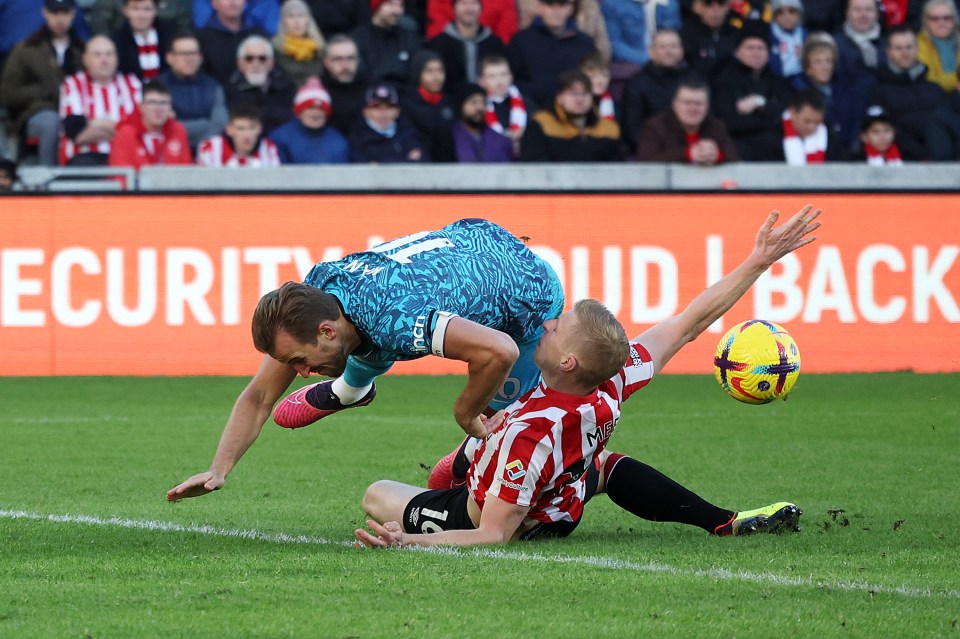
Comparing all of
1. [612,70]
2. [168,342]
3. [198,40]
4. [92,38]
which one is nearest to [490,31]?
[612,70]

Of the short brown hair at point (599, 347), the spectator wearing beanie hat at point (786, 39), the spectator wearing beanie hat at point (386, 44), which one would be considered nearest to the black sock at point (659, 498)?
the short brown hair at point (599, 347)

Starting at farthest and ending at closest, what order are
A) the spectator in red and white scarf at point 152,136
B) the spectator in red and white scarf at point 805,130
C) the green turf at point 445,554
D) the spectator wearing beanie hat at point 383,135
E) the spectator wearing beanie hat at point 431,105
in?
the spectator in red and white scarf at point 805,130, the spectator wearing beanie hat at point 431,105, the spectator wearing beanie hat at point 383,135, the spectator in red and white scarf at point 152,136, the green turf at point 445,554

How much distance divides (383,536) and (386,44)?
37.1 feet

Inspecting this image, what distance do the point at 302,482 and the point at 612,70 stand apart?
9916mm

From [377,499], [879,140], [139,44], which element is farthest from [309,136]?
[377,499]

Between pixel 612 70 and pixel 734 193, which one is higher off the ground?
pixel 612 70

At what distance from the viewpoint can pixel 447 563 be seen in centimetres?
575

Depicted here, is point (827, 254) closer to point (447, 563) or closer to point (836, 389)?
point (836, 389)

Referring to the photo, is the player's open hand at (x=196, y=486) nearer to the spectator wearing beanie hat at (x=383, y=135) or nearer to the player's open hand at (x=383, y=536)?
the player's open hand at (x=383, y=536)

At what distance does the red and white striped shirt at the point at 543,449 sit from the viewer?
6.01 m

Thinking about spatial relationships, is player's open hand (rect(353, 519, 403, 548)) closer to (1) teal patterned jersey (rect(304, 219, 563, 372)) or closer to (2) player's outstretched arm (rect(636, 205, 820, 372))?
(1) teal patterned jersey (rect(304, 219, 563, 372))

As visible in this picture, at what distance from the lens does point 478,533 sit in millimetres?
6109

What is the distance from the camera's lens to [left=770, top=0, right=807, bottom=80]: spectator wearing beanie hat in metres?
17.6

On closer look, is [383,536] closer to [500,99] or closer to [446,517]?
[446,517]
